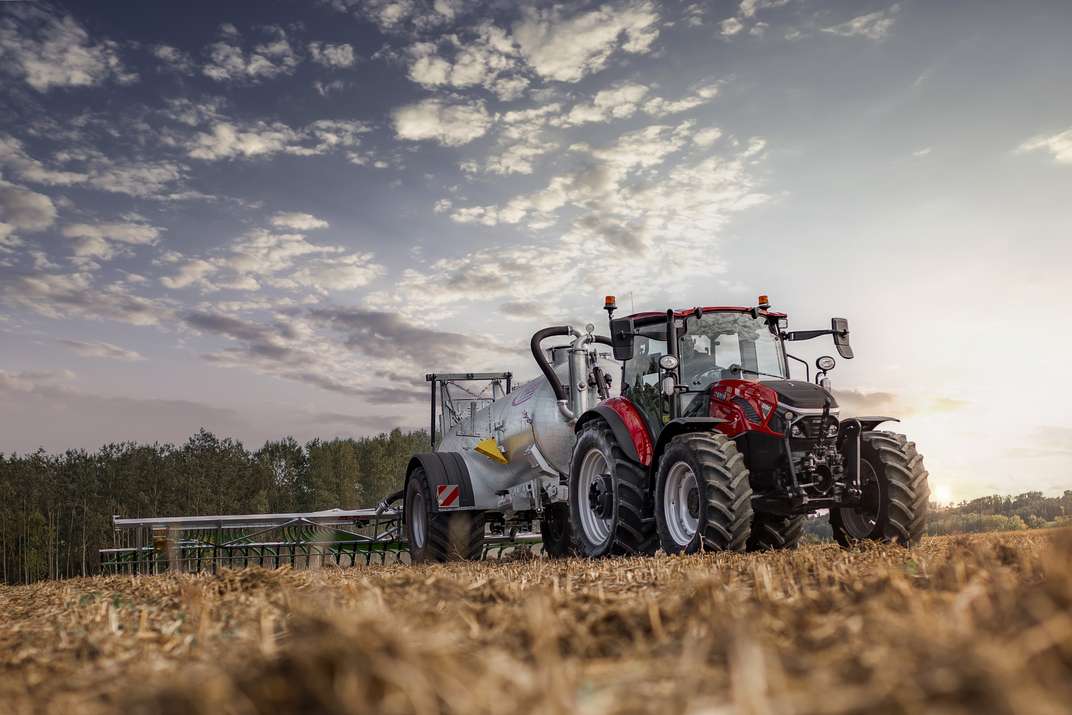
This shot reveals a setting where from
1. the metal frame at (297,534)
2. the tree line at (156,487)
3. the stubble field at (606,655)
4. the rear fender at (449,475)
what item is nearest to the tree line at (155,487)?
the tree line at (156,487)

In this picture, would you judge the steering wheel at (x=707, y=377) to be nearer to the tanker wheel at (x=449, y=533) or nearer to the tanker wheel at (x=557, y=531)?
the tanker wheel at (x=557, y=531)

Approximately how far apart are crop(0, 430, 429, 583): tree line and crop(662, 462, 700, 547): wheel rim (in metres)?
68.5

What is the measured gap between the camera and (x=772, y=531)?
9555 mm

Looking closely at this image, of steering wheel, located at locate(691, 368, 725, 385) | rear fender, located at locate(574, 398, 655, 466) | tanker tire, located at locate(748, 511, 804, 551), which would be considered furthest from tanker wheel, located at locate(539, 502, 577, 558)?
steering wheel, located at locate(691, 368, 725, 385)

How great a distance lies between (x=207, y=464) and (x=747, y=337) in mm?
86676

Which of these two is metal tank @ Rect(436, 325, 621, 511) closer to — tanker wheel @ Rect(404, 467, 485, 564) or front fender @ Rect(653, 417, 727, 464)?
tanker wheel @ Rect(404, 467, 485, 564)

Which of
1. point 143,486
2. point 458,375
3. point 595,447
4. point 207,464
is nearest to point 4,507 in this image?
point 143,486

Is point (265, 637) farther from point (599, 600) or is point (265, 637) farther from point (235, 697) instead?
point (599, 600)

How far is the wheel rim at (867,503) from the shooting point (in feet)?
26.5

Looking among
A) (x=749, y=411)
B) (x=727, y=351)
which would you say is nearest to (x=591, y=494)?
(x=727, y=351)

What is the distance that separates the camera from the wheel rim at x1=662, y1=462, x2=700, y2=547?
25.5 feet

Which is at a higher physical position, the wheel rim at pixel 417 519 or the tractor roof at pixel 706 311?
the tractor roof at pixel 706 311

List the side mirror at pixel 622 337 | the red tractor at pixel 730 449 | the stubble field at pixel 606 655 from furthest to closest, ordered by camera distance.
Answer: the side mirror at pixel 622 337, the red tractor at pixel 730 449, the stubble field at pixel 606 655

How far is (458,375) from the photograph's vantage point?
14977mm
